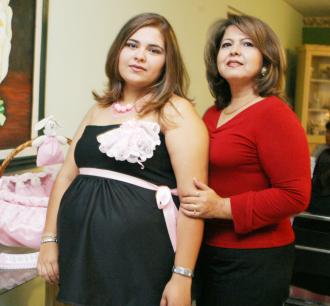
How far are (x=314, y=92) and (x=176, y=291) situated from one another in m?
5.14

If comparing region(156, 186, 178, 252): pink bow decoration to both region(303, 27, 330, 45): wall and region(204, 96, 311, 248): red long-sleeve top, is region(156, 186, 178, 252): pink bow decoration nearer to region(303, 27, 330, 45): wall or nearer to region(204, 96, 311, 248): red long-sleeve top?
region(204, 96, 311, 248): red long-sleeve top

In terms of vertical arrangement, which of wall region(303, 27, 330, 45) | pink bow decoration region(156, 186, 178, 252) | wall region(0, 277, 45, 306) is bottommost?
wall region(0, 277, 45, 306)

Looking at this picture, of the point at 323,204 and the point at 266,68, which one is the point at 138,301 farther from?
the point at 323,204

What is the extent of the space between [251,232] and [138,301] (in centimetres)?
35

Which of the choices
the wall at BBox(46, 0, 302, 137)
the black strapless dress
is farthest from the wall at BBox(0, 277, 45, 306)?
the black strapless dress

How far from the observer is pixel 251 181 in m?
1.23

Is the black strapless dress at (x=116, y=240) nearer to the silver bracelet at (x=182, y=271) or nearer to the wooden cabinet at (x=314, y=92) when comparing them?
the silver bracelet at (x=182, y=271)

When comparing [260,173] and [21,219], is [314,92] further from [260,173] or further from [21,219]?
[21,219]

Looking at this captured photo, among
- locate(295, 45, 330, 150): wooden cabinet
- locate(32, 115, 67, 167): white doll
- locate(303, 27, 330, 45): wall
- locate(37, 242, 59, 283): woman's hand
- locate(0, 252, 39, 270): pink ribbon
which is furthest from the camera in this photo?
locate(303, 27, 330, 45): wall

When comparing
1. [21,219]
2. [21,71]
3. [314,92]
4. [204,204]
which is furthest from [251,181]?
[314,92]

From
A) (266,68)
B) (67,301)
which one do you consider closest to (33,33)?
(266,68)

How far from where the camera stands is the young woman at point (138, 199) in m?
1.12

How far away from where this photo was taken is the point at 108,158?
45.4 inches

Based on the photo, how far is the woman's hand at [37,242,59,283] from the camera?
4.00ft
